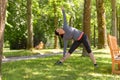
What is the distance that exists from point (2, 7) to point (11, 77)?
2857 millimetres

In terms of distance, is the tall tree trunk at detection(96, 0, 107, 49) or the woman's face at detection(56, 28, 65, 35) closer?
the woman's face at detection(56, 28, 65, 35)

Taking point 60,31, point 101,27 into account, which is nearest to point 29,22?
point 101,27

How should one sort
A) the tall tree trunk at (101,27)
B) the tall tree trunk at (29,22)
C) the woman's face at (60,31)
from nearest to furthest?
the woman's face at (60,31)
the tall tree trunk at (29,22)
the tall tree trunk at (101,27)

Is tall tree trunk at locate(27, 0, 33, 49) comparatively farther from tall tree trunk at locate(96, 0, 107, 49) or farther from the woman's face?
the woman's face

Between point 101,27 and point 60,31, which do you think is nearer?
point 60,31

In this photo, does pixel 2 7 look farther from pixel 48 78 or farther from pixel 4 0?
pixel 48 78

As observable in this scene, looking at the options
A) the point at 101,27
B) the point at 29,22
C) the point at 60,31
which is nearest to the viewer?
the point at 60,31

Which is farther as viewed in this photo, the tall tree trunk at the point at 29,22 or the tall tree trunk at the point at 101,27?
the tall tree trunk at the point at 101,27

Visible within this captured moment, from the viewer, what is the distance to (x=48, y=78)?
9.82 metres

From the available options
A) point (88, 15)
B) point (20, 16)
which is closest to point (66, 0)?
point (20, 16)

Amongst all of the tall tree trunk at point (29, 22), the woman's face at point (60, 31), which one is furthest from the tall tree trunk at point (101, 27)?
the woman's face at point (60, 31)

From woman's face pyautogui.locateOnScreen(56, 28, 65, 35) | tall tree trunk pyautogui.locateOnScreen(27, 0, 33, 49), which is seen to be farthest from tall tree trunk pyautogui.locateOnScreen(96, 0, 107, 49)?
woman's face pyautogui.locateOnScreen(56, 28, 65, 35)

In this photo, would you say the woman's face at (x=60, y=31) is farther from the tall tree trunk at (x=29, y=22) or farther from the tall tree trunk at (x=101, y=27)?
the tall tree trunk at (x=101, y=27)

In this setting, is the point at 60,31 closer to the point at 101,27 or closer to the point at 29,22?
the point at 29,22
